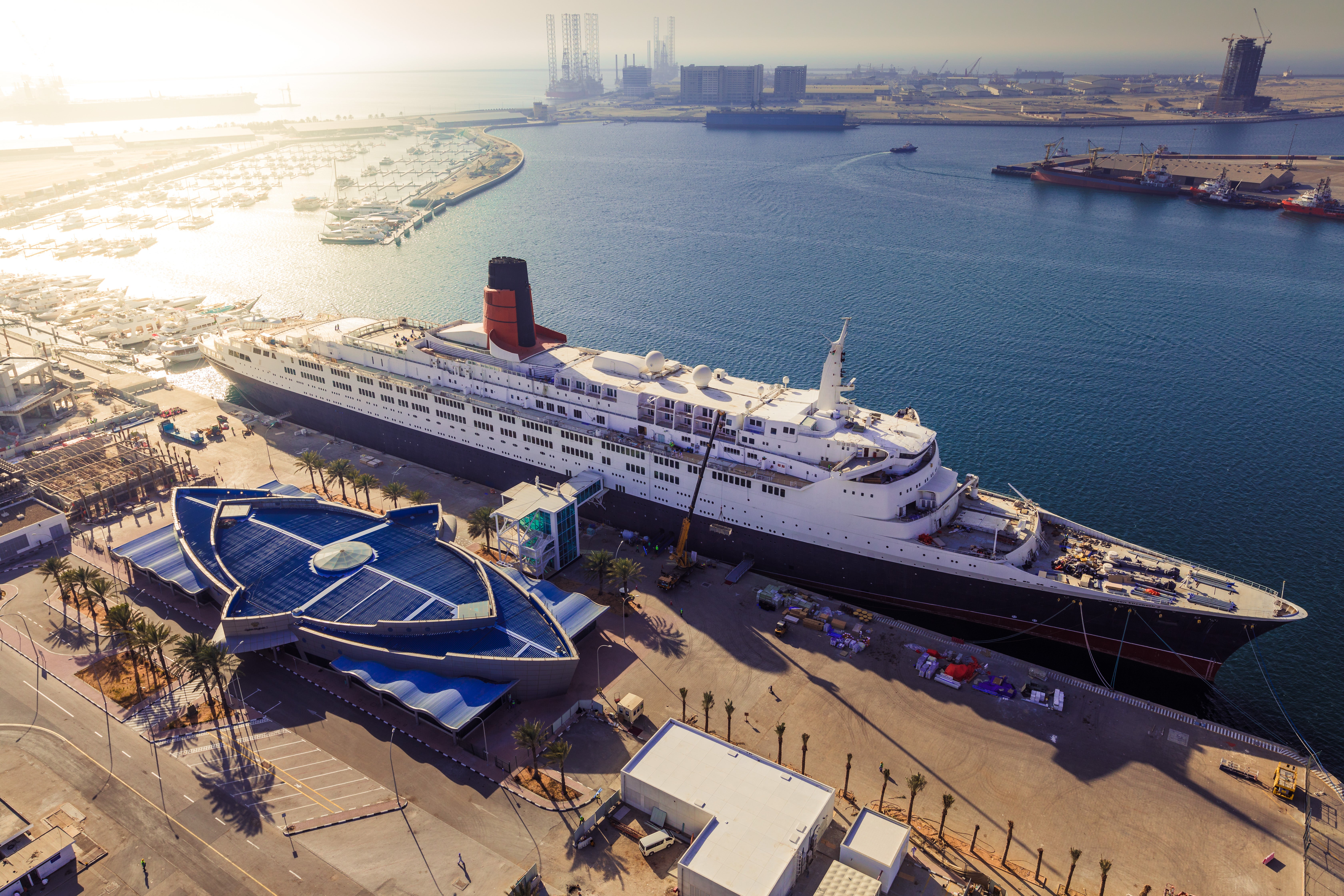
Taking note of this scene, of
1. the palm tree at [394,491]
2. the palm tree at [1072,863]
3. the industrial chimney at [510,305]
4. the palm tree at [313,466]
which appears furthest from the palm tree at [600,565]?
the palm tree at [1072,863]

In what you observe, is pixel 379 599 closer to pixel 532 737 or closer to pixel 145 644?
pixel 145 644

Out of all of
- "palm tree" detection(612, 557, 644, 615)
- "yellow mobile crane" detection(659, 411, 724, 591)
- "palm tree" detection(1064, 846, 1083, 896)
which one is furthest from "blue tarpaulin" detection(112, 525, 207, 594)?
"palm tree" detection(1064, 846, 1083, 896)

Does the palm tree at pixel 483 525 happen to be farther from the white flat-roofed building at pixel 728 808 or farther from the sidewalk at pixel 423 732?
the white flat-roofed building at pixel 728 808

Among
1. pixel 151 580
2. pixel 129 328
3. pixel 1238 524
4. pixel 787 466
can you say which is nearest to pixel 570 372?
pixel 787 466

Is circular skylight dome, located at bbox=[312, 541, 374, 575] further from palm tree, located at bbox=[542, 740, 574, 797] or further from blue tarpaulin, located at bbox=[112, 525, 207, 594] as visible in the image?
palm tree, located at bbox=[542, 740, 574, 797]

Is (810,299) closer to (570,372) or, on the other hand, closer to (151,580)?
(570,372)

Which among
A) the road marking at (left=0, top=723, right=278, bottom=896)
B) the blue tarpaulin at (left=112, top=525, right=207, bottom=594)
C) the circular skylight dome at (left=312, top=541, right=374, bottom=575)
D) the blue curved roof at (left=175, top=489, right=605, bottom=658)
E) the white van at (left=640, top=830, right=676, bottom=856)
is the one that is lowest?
the road marking at (left=0, top=723, right=278, bottom=896)
